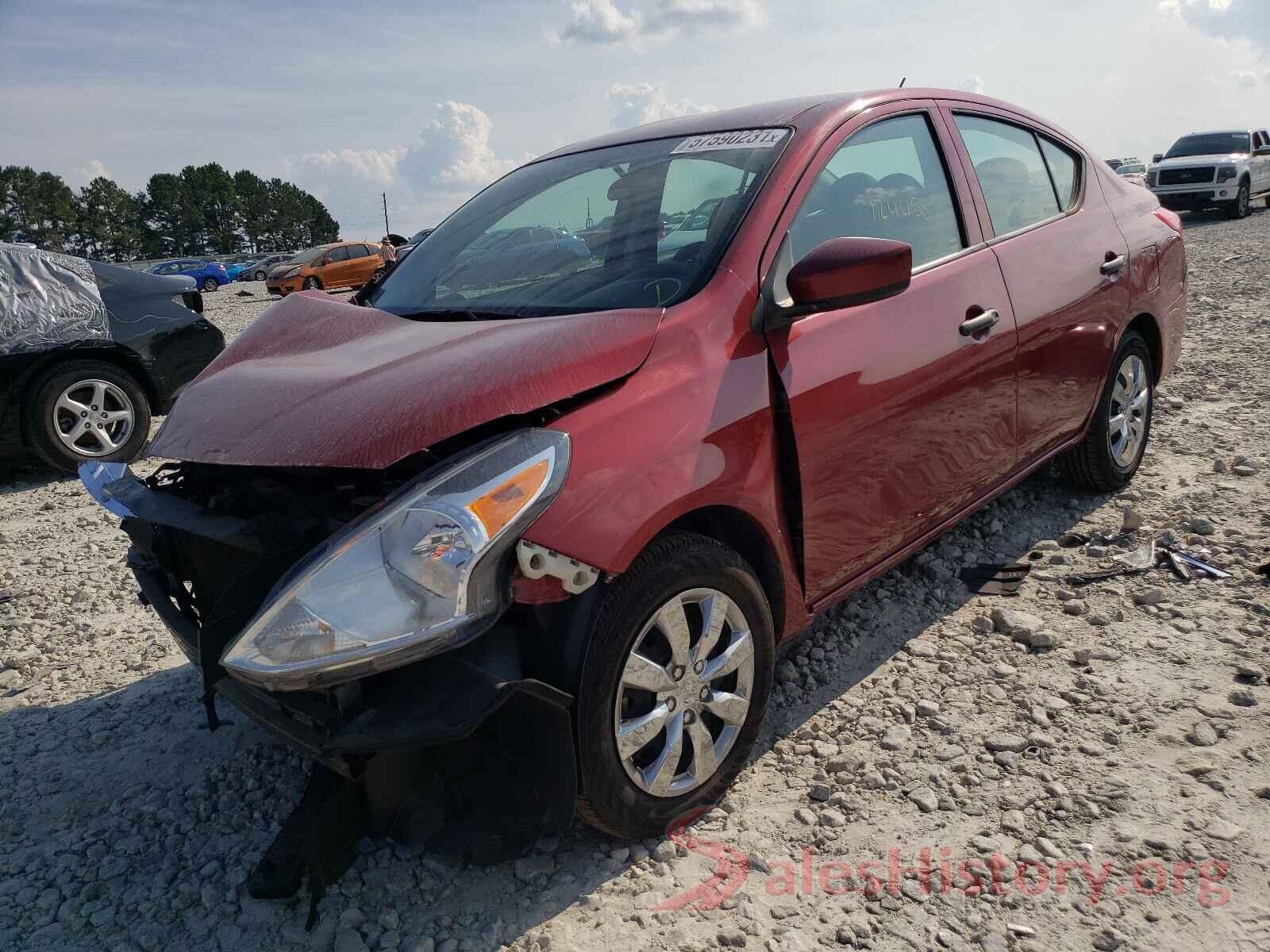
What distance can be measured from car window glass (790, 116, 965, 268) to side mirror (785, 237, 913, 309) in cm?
21

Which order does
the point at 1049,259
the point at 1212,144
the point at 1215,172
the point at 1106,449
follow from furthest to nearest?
the point at 1212,144
the point at 1215,172
the point at 1106,449
the point at 1049,259

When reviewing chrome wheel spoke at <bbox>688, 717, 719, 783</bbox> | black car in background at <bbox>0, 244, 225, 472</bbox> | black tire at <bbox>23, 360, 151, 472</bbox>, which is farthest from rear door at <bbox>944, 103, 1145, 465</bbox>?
black tire at <bbox>23, 360, 151, 472</bbox>

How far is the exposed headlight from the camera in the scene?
183 centimetres

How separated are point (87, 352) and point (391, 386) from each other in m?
5.19

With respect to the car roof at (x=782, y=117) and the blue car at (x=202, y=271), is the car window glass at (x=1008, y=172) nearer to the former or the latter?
the car roof at (x=782, y=117)

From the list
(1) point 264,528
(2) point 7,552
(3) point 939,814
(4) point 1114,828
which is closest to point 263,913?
(1) point 264,528

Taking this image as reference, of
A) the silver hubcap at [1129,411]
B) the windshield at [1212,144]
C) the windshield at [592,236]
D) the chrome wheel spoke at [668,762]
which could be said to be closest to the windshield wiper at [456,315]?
the windshield at [592,236]

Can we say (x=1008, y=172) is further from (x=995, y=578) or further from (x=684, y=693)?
(x=684, y=693)

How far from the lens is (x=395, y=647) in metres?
1.82

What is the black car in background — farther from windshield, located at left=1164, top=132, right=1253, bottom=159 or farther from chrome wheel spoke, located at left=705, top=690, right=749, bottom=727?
windshield, located at left=1164, top=132, right=1253, bottom=159

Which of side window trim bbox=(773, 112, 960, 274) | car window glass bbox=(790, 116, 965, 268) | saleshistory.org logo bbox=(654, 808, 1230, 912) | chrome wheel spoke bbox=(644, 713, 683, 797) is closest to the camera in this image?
saleshistory.org logo bbox=(654, 808, 1230, 912)

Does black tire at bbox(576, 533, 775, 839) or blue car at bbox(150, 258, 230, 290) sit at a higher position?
blue car at bbox(150, 258, 230, 290)

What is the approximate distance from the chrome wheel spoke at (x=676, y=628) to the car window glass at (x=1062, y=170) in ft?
8.72

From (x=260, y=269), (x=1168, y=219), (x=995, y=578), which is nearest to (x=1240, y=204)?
(x=1168, y=219)
